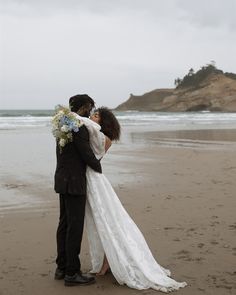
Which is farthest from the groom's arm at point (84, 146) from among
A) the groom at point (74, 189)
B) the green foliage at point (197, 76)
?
the green foliage at point (197, 76)

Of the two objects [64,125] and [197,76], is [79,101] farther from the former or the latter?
[197,76]

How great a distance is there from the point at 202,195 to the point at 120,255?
3.82m

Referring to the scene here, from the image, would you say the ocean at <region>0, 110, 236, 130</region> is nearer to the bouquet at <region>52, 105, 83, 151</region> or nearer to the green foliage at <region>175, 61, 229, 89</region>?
the bouquet at <region>52, 105, 83, 151</region>

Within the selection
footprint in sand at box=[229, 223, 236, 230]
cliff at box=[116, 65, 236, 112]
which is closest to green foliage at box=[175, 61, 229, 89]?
cliff at box=[116, 65, 236, 112]

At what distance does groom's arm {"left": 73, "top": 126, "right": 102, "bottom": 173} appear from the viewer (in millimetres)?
3902

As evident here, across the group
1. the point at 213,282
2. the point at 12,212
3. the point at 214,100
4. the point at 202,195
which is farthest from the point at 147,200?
the point at 214,100

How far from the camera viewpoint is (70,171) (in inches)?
156

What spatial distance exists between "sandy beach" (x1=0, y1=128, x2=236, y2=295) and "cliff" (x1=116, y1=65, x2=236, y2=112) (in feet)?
224

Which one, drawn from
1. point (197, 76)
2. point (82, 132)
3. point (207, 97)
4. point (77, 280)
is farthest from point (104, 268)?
point (197, 76)

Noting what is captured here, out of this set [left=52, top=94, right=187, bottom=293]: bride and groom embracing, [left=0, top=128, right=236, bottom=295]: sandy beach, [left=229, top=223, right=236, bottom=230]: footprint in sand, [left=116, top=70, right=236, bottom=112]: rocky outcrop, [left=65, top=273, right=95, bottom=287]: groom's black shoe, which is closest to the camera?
[left=52, top=94, right=187, bottom=293]: bride and groom embracing

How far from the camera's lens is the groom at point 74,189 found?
12.9 ft

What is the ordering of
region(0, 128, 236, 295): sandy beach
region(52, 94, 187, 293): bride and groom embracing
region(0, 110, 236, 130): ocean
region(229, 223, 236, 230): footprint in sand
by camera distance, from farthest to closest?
region(0, 110, 236, 130): ocean < region(229, 223, 236, 230): footprint in sand < region(0, 128, 236, 295): sandy beach < region(52, 94, 187, 293): bride and groom embracing

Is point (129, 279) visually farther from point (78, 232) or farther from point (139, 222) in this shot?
point (139, 222)

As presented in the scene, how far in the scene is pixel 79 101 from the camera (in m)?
4.13
